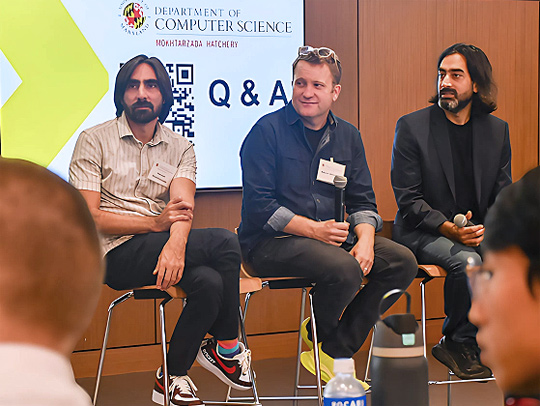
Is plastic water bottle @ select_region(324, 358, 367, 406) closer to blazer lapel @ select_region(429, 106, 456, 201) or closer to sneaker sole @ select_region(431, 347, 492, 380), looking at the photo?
sneaker sole @ select_region(431, 347, 492, 380)

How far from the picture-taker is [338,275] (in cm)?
298

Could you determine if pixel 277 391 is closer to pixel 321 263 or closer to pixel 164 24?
pixel 321 263

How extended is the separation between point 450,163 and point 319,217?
74 centimetres

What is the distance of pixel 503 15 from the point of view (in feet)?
15.8

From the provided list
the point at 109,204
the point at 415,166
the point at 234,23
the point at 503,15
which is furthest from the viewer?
the point at 503,15

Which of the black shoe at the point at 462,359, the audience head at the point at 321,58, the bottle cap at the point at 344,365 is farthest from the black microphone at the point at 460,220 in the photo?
the bottle cap at the point at 344,365

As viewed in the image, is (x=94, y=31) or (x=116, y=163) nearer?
(x=116, y=163)

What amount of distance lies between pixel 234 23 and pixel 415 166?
1.42 m

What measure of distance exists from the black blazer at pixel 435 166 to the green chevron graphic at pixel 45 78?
165 centimetres

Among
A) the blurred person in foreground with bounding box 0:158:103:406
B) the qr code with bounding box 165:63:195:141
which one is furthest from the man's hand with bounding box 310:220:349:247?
the blurred person in foreground with bounding box 0:158:103:406

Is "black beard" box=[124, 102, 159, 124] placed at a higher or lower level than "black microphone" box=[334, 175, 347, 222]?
higher

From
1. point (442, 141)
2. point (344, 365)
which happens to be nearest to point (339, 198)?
point (442, 141)

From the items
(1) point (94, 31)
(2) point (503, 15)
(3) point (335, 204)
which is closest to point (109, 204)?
(3) point (335, 204)

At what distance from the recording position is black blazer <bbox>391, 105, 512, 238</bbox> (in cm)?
346
